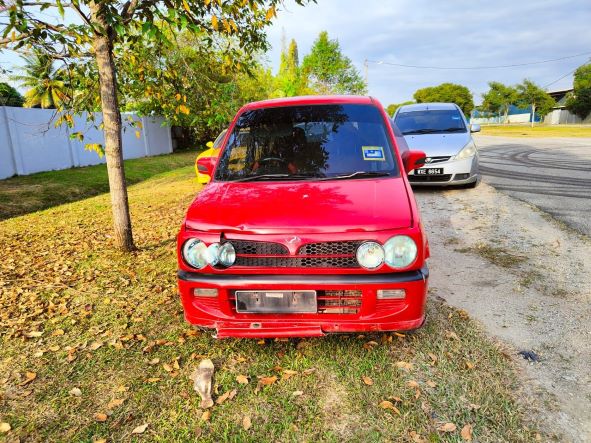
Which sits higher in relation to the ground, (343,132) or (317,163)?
(343,132)

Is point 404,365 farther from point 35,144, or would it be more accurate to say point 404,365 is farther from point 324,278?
point 35,144

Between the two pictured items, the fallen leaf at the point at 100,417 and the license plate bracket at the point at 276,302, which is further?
the license plate bracket at the point at 276,302

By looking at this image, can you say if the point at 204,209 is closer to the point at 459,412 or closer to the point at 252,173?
the point at 252,173

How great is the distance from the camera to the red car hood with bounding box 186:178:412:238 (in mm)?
2568

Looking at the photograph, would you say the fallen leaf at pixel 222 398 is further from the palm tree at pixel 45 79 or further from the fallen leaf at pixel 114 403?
the palm tree at pixel 45 79

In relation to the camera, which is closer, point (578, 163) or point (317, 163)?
point (317, 163)

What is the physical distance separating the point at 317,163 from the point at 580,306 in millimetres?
2554

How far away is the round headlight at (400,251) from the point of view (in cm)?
254

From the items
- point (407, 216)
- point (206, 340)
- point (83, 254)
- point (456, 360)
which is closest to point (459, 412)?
point (456, 360)

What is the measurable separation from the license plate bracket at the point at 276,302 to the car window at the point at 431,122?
714 cm

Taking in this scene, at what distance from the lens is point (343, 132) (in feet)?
11.9

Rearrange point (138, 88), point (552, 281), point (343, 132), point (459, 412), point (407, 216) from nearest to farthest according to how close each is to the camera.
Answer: point (459, 412)
point (407, 216)
point (343, 132)
point (552, 281)
point (138, 88)

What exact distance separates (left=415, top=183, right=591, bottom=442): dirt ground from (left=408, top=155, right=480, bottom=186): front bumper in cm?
123

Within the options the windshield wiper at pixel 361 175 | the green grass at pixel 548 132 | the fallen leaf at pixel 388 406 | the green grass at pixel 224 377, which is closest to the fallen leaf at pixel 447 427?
the green grass at pixel 224 377
